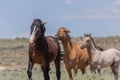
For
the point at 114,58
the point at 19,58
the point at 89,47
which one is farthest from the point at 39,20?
the point at 19,58

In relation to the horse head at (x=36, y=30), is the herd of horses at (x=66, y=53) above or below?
below

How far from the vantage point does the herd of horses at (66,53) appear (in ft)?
47.8

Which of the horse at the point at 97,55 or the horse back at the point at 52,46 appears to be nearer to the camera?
the horse back at the point at 52,46

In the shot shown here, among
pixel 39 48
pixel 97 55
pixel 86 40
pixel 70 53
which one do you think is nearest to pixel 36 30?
pixel 39 48

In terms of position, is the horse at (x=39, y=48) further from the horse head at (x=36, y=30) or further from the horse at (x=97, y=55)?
the horse at (x=97, y=55)

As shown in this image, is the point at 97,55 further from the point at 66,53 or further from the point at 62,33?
the point at 62,33

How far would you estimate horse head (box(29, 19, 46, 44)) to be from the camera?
14.2 meters

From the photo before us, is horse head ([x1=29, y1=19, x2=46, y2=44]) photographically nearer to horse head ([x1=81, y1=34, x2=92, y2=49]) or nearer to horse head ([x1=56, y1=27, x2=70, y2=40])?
horse head ([x1=56, y1=27, x2=70, y2=40])

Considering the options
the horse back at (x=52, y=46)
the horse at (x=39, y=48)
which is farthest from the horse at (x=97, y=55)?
the horse at (x=39, y=48)

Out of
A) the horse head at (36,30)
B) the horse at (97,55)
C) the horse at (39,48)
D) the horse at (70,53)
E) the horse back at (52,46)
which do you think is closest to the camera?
the horse head at (36,30)

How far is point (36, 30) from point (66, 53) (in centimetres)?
190

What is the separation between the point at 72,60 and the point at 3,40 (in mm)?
42184

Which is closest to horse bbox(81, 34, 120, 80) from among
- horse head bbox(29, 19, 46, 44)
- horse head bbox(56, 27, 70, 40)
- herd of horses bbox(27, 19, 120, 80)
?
herd of horses bbox(27, 19, 120, 80)

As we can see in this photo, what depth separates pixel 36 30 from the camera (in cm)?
1429
